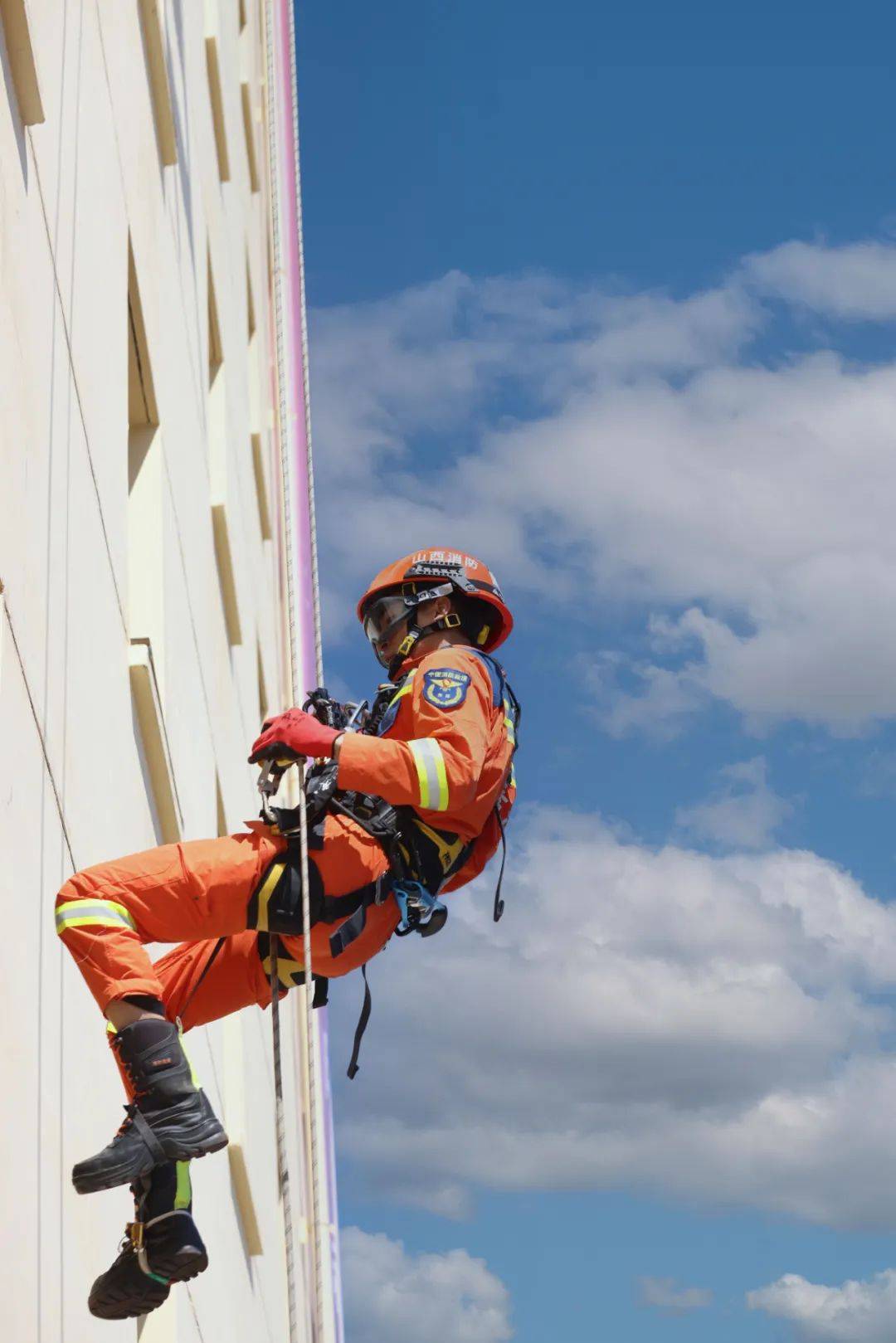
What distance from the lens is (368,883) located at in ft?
18.0

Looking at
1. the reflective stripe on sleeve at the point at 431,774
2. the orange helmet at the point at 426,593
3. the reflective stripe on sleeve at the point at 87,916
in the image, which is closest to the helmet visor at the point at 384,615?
the orange helmet at the point at 426,593

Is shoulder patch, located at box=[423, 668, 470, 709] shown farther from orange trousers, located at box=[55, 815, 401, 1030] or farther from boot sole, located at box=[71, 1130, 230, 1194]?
boot sole, located at box=[71, 1130, 230, 1194]

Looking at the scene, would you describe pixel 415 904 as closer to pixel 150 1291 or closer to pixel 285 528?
pixel 150 1291

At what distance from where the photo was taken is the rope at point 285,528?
500 cm

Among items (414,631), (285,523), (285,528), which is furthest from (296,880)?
(285,523)

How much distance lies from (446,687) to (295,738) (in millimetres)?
573

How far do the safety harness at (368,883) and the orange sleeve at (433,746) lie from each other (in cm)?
10

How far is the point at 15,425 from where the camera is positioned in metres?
4.68

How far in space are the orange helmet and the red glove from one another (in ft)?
2.81

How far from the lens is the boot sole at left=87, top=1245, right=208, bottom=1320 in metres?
4.20

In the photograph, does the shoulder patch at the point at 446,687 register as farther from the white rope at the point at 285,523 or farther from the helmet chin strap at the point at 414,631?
the white rope at the point at 285,523

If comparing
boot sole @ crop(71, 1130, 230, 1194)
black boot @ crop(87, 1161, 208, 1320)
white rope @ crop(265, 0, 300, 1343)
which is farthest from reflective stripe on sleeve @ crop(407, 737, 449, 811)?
black boot @ crop(87, 1161, 208, 1320)

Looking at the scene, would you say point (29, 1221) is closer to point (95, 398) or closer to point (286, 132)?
point (95, 398)

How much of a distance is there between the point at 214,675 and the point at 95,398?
13.5 ft
